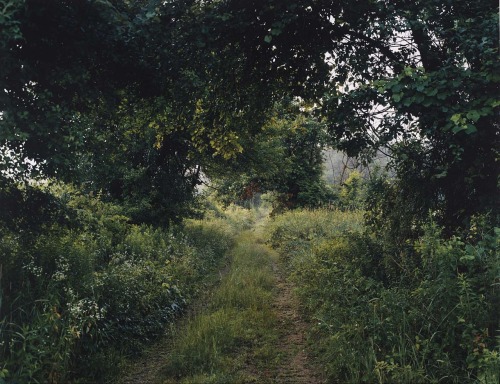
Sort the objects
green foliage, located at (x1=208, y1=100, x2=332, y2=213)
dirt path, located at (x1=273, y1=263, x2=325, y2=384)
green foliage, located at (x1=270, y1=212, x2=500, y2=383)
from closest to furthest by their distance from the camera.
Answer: green foliage, located at (x1=270, y1=212, x2=500, y2=383) < dirt path, located at (x1=273, y1=263, x2=325, y2=384) < green foliage, located at (x1=208, y1=100, x2=332, y2=213)

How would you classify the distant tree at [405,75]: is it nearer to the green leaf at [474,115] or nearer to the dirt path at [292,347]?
the green leaf at [474,115]

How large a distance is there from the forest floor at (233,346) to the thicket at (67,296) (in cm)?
39

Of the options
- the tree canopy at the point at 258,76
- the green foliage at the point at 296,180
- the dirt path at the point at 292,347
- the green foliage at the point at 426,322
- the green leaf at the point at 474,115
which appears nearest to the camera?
the green foliage at the point at 426,322

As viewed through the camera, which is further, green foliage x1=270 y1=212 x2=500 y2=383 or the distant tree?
the distant tree

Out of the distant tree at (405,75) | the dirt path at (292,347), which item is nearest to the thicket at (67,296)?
the dirt path at (292,347)

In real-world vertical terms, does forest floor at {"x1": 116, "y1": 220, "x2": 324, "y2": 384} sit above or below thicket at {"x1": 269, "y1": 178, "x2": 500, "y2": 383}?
below

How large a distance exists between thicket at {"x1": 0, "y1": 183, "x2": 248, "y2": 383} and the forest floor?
0.39 metres

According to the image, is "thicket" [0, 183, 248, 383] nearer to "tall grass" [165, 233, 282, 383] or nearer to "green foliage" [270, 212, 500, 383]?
"tall grass" [165, 233, 282, 383]

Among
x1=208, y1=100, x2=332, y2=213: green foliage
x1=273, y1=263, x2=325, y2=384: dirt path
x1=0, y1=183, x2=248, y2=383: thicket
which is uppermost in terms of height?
x1=208, y1=100, x2=332, y2=213: green foliage

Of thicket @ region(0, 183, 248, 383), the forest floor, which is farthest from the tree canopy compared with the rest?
the forest floor

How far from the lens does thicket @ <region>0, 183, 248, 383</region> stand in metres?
4.34

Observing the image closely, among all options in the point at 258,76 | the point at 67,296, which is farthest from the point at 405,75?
the point at 67,296

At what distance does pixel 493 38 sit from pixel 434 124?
1.26 m

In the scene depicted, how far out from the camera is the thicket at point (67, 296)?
4.34 metres
